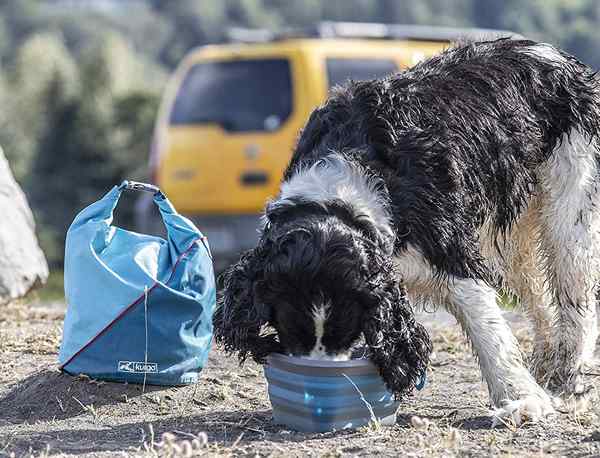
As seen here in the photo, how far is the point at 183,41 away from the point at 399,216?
76.7 m

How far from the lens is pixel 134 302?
4430 millimetres

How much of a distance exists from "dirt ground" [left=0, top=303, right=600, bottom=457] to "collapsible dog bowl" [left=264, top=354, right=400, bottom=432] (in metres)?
0.06

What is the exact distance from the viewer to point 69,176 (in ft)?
109

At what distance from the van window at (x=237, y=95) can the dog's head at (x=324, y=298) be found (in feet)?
21.9

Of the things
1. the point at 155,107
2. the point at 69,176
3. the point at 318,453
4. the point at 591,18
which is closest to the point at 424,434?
the point at 318,453

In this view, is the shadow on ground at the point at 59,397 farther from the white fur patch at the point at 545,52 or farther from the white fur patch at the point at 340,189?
the white fur patch at the point at 545,52

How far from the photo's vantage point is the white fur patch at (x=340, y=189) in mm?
4043

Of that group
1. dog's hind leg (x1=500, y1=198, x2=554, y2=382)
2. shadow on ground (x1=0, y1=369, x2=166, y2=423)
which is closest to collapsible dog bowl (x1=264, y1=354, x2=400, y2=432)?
shadow on ground (x1=0, y1=369, x2=166, y2=423)

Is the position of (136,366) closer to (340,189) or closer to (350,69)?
(340,189)

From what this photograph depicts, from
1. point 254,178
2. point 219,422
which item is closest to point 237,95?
point 254,178

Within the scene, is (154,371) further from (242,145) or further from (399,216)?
(242,145)

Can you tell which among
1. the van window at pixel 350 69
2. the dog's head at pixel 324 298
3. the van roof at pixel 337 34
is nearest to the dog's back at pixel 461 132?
the dog's head at pixel 324 298

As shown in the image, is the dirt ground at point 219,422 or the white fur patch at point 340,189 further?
the white fur patch at point 340,189

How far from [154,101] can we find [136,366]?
114ft
